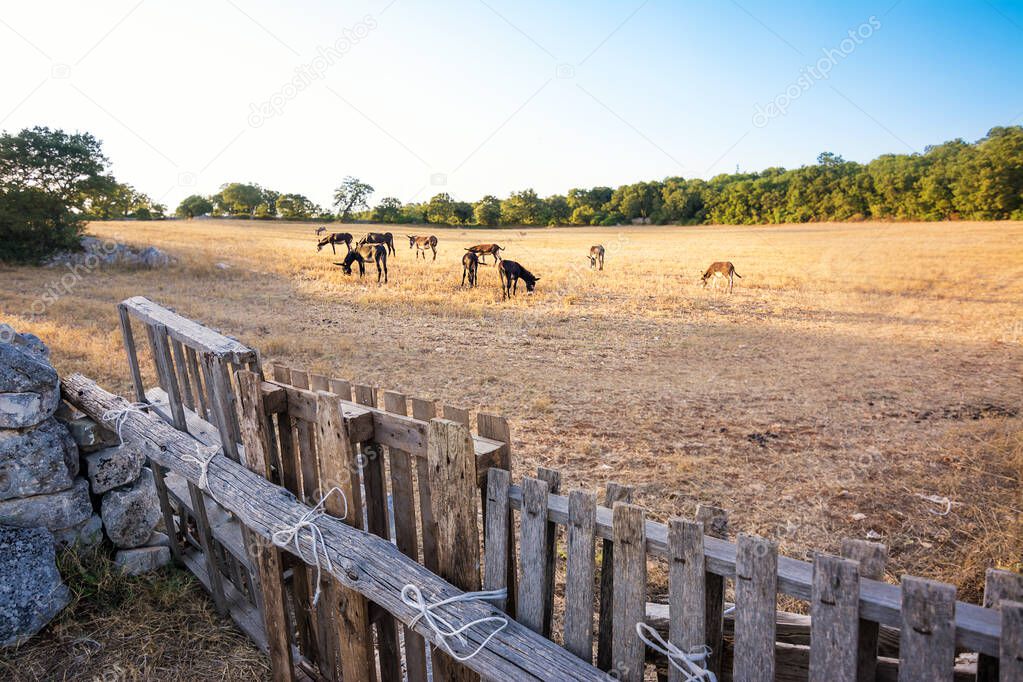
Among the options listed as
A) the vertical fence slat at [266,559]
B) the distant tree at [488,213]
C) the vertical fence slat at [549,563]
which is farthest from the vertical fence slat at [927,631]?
the distant tree at [488,213]

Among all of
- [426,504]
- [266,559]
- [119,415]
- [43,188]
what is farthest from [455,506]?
[43,188]

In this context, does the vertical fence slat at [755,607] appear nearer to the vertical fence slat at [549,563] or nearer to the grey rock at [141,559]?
the vertical fence slat at [549,563]

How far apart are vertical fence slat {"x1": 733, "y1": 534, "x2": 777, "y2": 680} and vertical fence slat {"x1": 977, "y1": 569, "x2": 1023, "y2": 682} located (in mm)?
490

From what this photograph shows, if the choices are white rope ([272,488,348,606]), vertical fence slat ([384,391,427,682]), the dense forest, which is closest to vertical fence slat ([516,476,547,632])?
vertical fence slat ([384,391,427,682])

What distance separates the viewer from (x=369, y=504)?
253 centimetres

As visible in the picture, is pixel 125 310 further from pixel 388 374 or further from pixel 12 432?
pixel 388 374

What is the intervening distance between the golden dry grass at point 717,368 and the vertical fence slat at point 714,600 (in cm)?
277

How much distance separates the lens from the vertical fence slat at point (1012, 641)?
1.32 m

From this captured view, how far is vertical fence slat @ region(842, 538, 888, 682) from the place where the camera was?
1.58 m

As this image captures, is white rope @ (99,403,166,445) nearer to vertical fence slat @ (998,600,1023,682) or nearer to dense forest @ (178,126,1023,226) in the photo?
vertical fence slat @ (998,600,1023,682)

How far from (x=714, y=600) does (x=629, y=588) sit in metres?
0.26

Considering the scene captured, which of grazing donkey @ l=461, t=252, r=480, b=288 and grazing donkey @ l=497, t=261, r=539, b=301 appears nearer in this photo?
grazing donkey @ l=497, t=261, r=539, b=301

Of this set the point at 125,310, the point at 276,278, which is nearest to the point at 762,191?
the point at 276,278

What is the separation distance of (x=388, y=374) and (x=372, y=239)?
2120 centimetres
